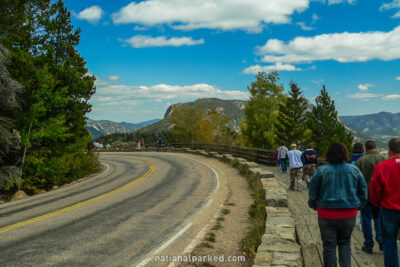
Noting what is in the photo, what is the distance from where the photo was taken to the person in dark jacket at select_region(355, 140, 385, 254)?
5494 millimetres

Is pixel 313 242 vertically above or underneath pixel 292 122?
underneath

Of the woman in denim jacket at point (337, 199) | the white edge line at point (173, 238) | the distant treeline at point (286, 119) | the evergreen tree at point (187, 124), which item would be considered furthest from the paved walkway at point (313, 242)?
the evergreen tree at point (187, 124)

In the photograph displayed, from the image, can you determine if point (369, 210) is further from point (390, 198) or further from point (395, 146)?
point (395, 146)

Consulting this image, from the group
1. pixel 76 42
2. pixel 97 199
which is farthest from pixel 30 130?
pixel 76 42

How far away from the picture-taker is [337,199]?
13.4 ft

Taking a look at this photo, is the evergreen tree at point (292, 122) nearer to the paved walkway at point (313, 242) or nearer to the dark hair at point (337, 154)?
the paved walkway at point (313, 242)

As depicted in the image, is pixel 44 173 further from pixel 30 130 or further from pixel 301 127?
pixel 301 127

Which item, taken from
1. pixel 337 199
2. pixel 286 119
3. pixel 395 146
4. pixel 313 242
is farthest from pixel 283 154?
pixel 286 119

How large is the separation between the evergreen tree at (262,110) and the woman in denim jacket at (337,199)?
145 ft

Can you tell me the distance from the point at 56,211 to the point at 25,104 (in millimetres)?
Answer: 8549

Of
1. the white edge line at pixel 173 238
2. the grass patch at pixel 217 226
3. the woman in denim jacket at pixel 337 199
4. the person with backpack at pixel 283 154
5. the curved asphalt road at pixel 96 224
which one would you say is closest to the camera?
the woman in denim jacket at pixel 337 199

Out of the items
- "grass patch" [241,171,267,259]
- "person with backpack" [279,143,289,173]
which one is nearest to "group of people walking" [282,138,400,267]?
"grass patch" [241,171,267,259]

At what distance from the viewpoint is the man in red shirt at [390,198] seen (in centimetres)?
421

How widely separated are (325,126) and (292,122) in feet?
26.7
